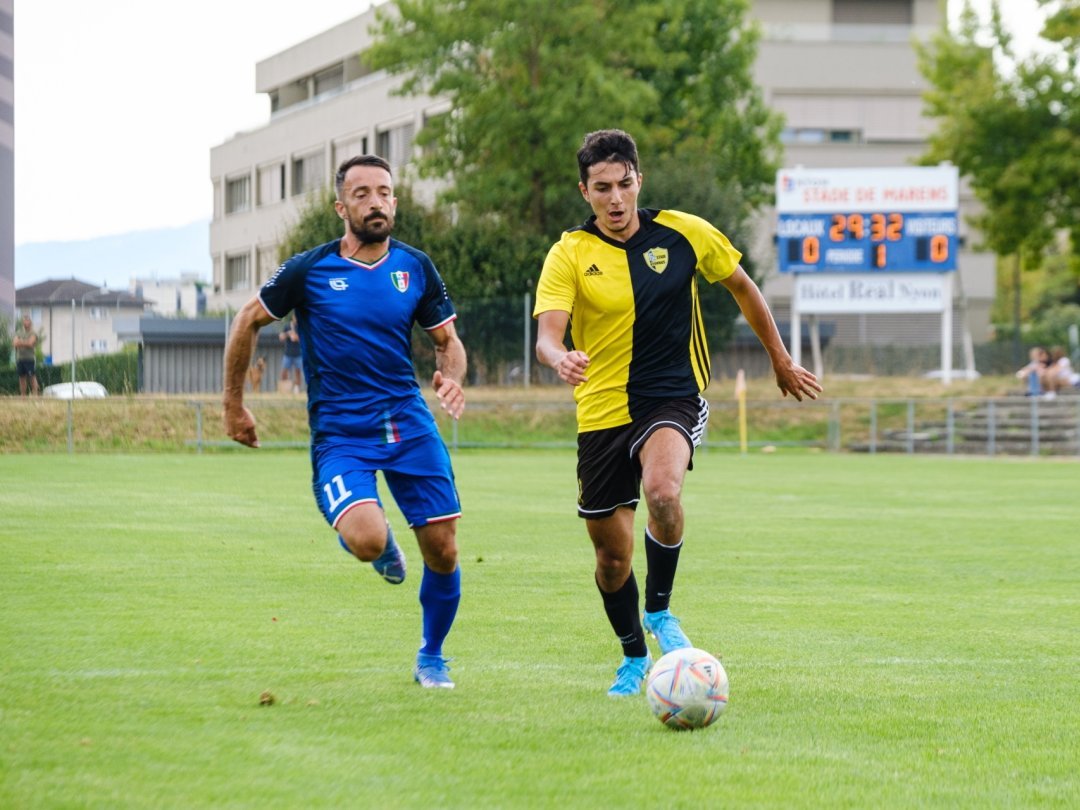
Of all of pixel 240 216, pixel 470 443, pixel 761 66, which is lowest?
pixel 470 443

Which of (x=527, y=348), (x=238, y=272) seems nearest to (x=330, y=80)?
(x=238, y=272)

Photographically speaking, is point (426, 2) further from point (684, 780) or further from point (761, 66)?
point (684, 780)

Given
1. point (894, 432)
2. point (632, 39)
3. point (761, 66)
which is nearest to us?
point (894, 432)

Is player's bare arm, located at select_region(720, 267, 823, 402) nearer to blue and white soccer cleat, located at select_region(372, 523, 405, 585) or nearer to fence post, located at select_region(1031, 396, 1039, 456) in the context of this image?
blue and white soccer cleat, located at select_region(372, 523, 405, 585)

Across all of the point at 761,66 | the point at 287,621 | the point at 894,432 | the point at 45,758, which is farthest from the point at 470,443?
the point at 761,66

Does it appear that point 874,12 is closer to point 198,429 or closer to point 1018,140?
point 1018,140

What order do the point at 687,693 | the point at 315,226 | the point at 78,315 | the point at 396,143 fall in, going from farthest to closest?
the point at 396,143 → the point at 315,226 → the point at 78,315 → the point at 687,693

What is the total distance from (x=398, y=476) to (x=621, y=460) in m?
0.95

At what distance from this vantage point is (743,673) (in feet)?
24.6

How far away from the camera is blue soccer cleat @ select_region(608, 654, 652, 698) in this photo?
22.6ft

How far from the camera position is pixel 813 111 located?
65.2 metres

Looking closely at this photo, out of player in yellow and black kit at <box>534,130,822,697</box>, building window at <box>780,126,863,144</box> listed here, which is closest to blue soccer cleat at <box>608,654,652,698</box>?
player in yellow and black kit at <box>534,130,822,697</box>

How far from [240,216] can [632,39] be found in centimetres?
3333

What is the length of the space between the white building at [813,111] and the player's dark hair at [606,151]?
53732 mm
